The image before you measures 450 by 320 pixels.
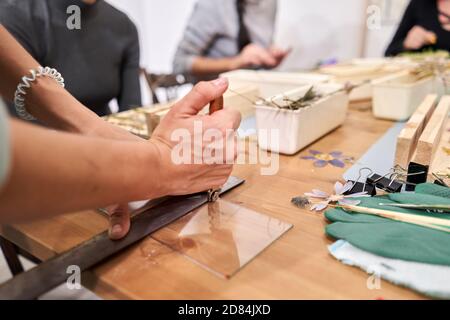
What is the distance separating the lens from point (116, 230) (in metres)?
0.51


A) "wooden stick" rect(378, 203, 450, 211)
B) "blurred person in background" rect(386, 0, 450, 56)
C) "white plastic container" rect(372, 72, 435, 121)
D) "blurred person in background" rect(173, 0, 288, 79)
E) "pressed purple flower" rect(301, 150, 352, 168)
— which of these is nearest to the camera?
"wooden stick" rect(378, 203, 450, 211)

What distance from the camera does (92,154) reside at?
0.38 m

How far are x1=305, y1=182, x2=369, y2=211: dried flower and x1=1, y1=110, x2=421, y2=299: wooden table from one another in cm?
3

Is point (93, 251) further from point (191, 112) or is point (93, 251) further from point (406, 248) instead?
point (406, 248)

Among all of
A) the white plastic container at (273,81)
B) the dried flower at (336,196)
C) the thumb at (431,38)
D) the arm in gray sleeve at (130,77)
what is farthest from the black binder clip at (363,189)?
the thumb at (431,38)

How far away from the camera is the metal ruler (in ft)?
1.37

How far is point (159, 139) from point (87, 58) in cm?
94

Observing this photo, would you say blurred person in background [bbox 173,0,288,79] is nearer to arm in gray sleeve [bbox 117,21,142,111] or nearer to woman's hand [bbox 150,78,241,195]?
arm in gray sleeve [bbox 117,21,142,111]

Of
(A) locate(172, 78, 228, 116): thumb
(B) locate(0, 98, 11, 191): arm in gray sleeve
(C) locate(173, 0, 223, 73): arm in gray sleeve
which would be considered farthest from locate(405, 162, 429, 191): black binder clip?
(C) locate(173, 0, 223, 73): arm in gray sleeve

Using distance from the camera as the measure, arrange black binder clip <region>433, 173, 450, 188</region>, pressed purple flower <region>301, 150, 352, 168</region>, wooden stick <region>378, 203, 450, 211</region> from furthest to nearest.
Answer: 1. pressed purple flower <region>301, 150, 352, 168</region>
2. black binder clip <region>433, 173, 450, 188</region>
3. wooden stick <region>378, 203, 450, 211</region>

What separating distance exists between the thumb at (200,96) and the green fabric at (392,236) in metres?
0.26

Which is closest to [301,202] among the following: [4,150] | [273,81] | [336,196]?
[336,196]

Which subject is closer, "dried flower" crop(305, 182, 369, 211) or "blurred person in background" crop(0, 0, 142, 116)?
"dried flower" crop(305, 182, 369, 211)
